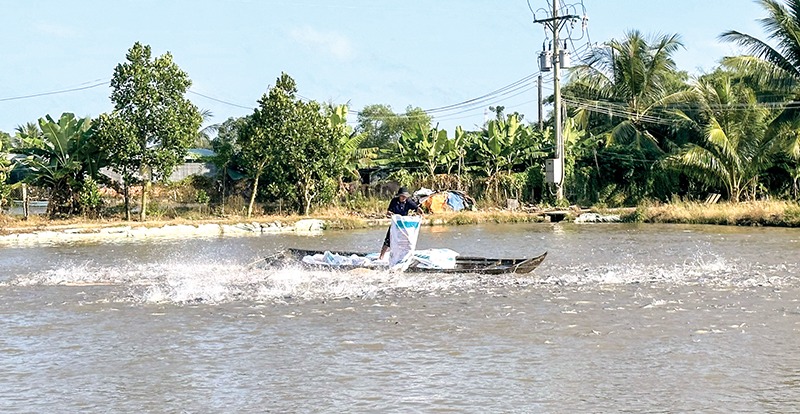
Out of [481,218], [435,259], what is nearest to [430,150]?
[481,218]

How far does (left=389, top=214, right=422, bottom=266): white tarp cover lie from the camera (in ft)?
48.5

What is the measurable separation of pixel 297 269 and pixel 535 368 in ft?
24.9

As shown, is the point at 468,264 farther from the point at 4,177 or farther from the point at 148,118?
the point at 4,177

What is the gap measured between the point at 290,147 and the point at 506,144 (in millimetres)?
9460

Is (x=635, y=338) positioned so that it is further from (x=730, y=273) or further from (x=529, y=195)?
(x=529, y=195)

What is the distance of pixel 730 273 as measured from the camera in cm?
1547

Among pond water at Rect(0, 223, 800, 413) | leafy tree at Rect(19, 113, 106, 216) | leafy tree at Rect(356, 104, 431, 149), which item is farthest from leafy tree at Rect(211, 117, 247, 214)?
leafy tree at Rect(356, 104, 431, 149)

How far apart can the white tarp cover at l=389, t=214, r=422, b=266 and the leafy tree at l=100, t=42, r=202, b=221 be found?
15.5 metres

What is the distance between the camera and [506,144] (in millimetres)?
35875

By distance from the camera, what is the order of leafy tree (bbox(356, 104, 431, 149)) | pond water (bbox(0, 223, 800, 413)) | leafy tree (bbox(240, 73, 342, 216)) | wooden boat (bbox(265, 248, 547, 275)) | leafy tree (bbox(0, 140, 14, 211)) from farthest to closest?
1. leafy tree (bbox(356, 104, 431, 149))
2. leafy tree (bbox(240, 73, 342, 216))
3. leafy tree (bbox(0, 140, 14, 211))
4. wooden boat (bbox(265, 248, 547, 275))
5. pond water (bbox(0, 223, 800, 413))

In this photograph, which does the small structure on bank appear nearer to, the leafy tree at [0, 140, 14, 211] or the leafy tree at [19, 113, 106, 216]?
the leafy tree at [19, 113, 106, 216]

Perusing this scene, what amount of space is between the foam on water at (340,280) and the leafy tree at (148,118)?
11.6 metres

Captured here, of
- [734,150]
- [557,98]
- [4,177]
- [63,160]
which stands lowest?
[4,177]

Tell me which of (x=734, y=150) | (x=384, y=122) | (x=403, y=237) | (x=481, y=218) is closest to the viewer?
(x=403, y=237)
